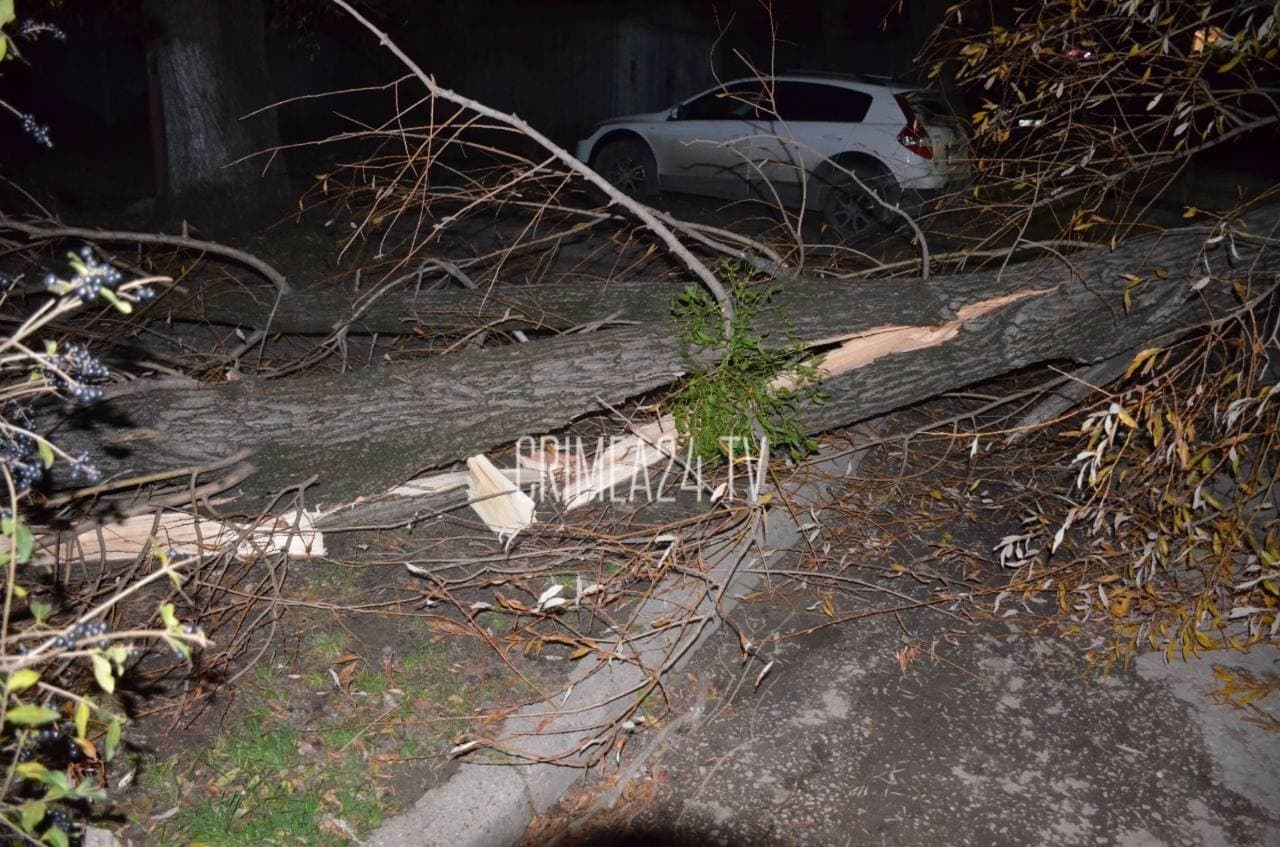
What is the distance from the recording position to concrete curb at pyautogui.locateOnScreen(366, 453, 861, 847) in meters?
2.66

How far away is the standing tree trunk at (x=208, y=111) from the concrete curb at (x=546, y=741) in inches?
235

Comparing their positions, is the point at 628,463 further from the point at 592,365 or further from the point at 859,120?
the point at 859,120

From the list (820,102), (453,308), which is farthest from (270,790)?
(820,102)

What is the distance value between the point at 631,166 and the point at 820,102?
2.46 m

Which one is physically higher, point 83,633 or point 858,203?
point 83,633

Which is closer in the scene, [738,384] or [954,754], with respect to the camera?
[954,754]

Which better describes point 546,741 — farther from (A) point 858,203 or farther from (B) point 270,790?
(A) point 858,203

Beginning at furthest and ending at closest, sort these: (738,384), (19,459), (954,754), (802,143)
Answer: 1. (802,143)
2. (738,384)
3. (954,754)
4. (19,459)

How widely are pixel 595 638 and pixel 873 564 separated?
152 cm

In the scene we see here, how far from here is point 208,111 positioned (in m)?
7.78

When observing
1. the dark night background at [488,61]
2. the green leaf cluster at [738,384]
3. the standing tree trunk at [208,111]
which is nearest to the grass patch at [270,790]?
the green leaf cluster at [738,384]

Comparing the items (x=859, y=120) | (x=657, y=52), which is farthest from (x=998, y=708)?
(x=657, y=52)

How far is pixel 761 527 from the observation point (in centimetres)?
439

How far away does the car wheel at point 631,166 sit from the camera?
10.9m
